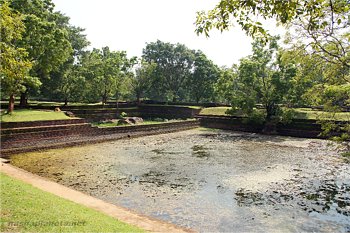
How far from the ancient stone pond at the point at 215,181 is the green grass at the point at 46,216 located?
71.9 inches

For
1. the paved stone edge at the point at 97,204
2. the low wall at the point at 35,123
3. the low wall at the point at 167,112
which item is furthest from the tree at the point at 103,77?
the paved stone edge at the point at 97,204

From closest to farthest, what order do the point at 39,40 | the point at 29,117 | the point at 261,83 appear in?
the point at 29,117 → the point at 39,40 → the point at 261,83

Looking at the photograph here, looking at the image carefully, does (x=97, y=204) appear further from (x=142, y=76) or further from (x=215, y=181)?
(x=142, y=76)

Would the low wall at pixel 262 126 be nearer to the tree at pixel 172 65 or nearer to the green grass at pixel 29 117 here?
the green grass at pixel 29 117

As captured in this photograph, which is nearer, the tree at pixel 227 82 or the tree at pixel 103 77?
the tree at pixel 227 82

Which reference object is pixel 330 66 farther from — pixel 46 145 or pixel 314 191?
pixel 46 145

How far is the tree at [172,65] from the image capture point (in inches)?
1976

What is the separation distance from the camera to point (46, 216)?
22.0ft

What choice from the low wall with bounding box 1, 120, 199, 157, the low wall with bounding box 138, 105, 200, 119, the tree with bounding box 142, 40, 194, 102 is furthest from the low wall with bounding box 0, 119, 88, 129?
the tree with bounding box 142, 40, 194, 102

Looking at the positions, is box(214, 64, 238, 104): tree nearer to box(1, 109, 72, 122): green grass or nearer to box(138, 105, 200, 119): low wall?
box(138, 105, 200, 119): low wall

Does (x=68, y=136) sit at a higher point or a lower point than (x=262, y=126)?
lower

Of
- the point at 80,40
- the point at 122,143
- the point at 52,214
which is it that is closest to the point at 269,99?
the point at 122,143

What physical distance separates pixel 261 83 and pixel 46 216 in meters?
24.8

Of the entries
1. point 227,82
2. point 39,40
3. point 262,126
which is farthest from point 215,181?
point 227,82
